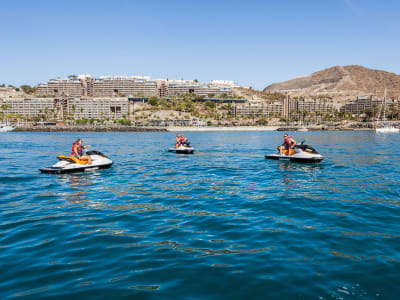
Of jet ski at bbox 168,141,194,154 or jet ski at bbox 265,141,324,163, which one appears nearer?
jet ski at bbox 265,141,324,163

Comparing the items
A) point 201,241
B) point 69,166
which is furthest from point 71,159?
point 201,241

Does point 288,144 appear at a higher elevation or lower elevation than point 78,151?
higher

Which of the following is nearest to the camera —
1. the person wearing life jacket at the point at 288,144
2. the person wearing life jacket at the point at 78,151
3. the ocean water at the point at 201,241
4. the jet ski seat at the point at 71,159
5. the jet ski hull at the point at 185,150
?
the ocean water at the point at 201,241

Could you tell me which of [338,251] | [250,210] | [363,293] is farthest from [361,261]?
[250,210]

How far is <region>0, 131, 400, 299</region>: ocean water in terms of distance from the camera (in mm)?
5441

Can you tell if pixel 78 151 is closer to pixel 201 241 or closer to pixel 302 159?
pixel 201 241

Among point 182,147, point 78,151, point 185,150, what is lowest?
point 185,150

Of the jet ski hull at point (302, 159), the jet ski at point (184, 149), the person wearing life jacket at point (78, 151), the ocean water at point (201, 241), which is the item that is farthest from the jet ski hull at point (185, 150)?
the ocean water at point (201, 241)

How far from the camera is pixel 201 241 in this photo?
7.54 meters

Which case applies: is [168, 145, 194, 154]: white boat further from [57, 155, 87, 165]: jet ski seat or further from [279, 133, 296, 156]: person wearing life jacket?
[57, 155, 87, 165]: jet ski seat

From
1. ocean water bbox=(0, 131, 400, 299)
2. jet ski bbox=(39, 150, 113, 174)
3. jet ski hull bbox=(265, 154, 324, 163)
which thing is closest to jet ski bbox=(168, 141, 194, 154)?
jet ski hull bbox=(265, 154, 324, 163)

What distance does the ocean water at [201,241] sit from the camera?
544cm

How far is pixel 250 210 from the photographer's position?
10.4m

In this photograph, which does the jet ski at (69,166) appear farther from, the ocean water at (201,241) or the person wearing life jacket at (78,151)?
the ocean water at (201,241)
